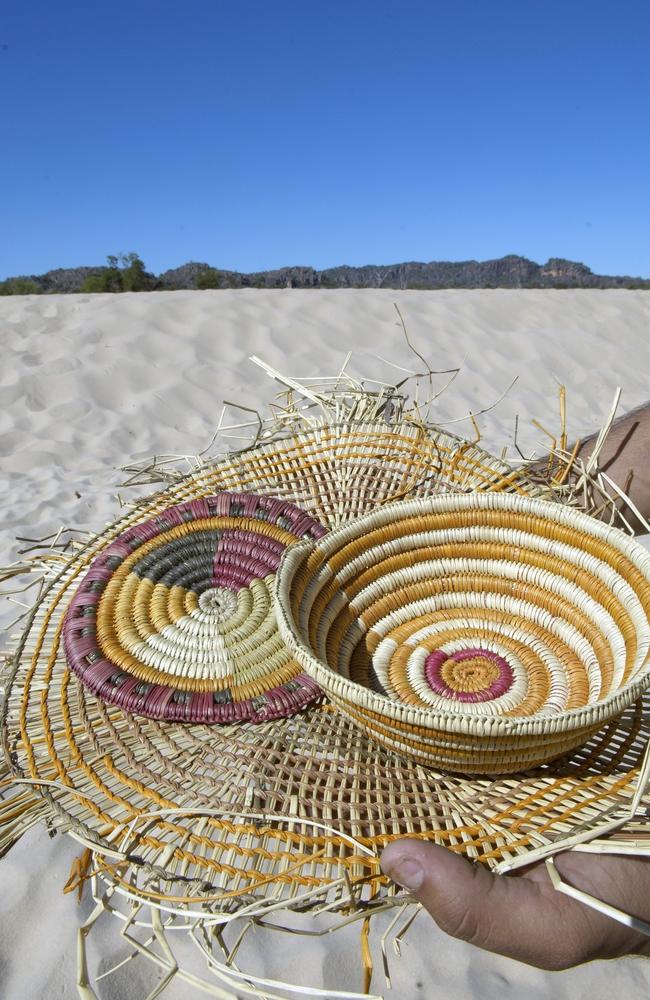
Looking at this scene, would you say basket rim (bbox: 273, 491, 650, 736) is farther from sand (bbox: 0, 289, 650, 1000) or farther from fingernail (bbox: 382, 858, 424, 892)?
sand (bbox: 0, 289, 650, 1000)

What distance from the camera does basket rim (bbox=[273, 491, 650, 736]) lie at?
0.72 meters

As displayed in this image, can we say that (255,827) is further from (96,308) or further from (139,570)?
(96,308)

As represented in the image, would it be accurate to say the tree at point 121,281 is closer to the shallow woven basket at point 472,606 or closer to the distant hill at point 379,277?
the distant hill at point 379,277

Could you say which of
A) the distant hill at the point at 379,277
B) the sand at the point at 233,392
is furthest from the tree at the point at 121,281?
the sand at the point at 233,392

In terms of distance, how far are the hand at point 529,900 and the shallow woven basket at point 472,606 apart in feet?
0.41

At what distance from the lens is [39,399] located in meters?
3.62

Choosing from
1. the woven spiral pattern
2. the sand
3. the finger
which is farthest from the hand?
the sand

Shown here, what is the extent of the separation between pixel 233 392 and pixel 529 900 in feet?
11.5

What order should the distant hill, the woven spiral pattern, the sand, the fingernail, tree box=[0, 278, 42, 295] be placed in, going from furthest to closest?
the distant hill → tree box=[0, 278, 42, 295] → the sand → the woven spiral pattern → the fingernail

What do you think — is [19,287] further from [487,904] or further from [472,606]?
[487,904]

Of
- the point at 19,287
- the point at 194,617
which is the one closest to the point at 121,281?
the point at 19,287

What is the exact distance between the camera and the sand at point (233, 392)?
1.05 meters

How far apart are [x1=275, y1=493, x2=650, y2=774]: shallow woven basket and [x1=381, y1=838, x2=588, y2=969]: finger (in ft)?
0.44

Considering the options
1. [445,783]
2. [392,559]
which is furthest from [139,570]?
[445,783]
